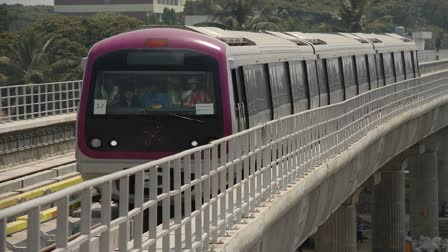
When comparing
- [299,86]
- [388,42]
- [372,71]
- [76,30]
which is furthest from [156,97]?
[76,30]

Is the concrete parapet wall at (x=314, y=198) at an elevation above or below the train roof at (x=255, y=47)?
below

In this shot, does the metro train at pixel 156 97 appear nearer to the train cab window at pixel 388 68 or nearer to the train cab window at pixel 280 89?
the train cab window at pixel 280 89

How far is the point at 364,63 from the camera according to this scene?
32.6m

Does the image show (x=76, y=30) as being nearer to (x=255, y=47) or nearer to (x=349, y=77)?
(x=349, y=77)

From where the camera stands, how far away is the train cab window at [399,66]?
38.5 meters

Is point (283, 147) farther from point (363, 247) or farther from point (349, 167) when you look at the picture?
point (363, 247)

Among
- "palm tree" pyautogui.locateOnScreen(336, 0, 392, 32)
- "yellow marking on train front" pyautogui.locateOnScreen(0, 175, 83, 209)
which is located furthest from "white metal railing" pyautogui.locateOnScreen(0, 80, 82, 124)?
"palm tree" pyautogui.locateOnScreen(336, 0, 392, 32)

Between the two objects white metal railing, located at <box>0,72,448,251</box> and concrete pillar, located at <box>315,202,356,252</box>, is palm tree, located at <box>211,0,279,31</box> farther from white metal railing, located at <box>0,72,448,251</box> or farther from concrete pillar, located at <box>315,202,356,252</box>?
white metal railing, located at <box>0,72,448,251</box>

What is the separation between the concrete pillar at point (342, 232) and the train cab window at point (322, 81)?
529cm

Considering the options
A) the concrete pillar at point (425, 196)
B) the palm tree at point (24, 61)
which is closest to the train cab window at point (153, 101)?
the concrete pillar at point (425, 196)

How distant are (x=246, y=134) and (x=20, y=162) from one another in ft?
41.9

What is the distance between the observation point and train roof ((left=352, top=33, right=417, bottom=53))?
35656 millimetres

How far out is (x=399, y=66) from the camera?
39.3m

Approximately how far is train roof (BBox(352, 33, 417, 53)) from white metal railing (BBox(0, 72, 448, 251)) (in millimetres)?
9350
